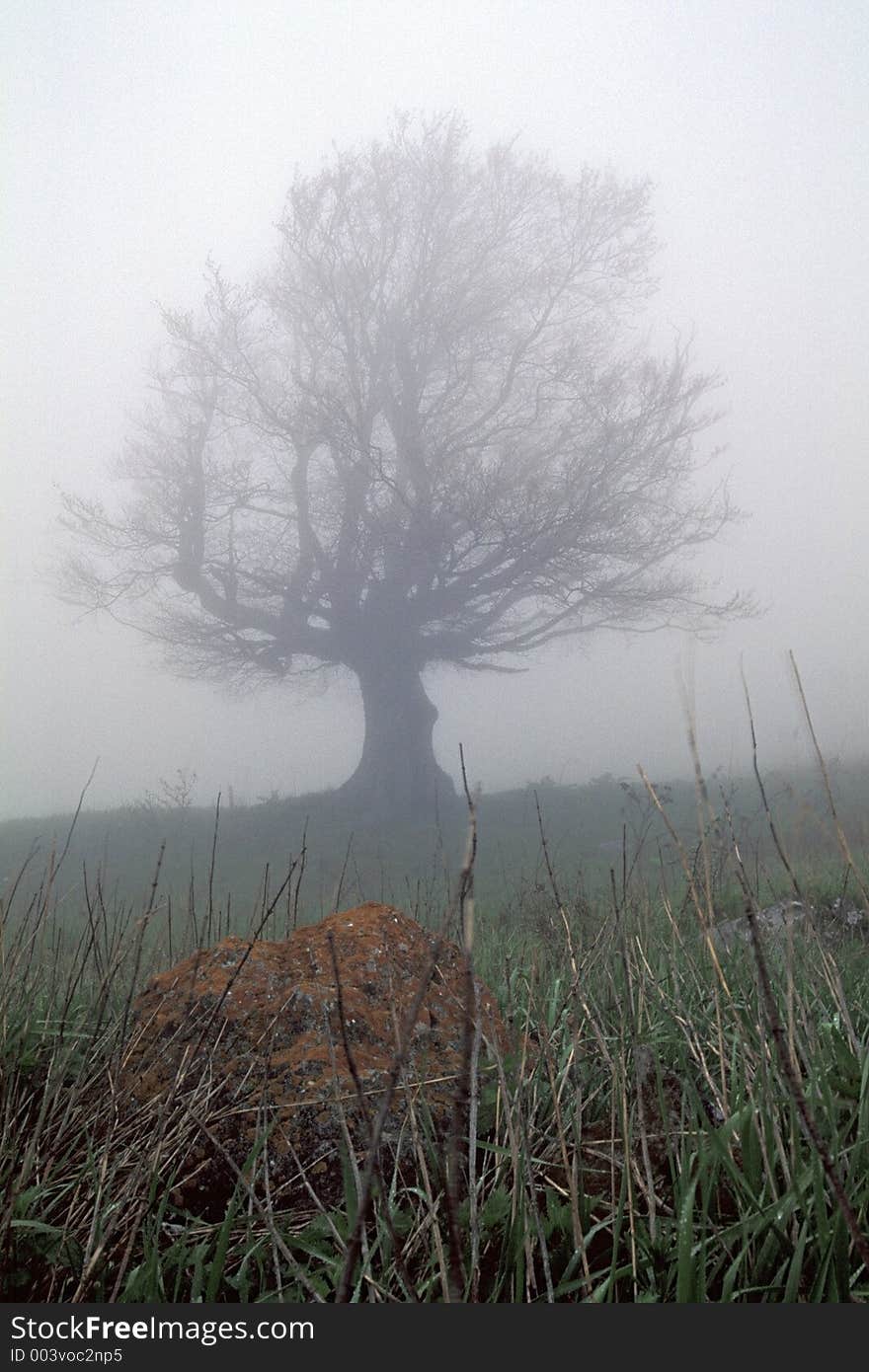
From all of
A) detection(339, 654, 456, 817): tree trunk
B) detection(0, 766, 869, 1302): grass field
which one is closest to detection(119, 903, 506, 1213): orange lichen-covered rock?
detection(0, 766, 869, 1302): grass field

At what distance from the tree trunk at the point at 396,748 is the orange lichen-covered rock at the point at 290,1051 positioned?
15994 mm

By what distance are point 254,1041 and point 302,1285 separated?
74cm

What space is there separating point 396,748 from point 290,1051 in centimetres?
1734

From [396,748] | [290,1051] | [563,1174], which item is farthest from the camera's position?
[396,748]

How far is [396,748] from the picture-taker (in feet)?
64.7

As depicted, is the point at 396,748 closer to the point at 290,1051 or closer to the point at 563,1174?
the point at 290,1051

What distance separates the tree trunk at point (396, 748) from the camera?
19.0m

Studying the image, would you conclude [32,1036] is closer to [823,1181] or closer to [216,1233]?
[216,1233]

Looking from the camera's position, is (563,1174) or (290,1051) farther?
(290,1051)

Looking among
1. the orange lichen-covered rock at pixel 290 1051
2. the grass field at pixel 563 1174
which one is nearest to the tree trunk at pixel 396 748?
the grass field at pixel 563 1174

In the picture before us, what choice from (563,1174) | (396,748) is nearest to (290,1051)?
(563,1174)

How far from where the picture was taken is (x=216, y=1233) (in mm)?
1997

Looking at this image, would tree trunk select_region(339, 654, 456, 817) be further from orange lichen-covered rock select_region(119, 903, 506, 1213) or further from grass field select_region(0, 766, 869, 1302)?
orange lichen-covered rock select_region(119, 903, 506, 1213)

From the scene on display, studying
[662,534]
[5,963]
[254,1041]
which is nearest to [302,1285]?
[254,1041]
